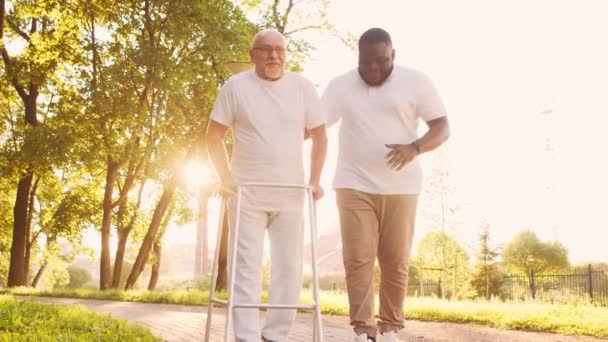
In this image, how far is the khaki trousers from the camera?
209 inches

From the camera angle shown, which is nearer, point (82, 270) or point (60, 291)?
point (60, 291)

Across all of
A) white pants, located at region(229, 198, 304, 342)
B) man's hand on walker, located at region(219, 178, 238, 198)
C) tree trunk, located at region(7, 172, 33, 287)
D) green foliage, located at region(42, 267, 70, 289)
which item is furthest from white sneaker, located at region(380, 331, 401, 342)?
green foliage, located at region(42, 267, 70, 289)

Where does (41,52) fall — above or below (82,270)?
above

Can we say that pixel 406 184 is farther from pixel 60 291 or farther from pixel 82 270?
pixel 82 270

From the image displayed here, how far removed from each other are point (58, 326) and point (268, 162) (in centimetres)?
426

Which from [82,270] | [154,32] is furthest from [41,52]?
[82,270]

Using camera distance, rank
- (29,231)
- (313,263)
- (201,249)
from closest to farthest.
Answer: (313,263), (29,231), (201,249)

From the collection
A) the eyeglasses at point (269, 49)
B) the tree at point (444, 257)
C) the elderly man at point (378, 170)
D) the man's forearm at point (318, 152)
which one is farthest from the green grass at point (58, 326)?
the tree at point (444, 257)

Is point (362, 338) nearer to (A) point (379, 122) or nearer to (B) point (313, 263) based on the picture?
(B) point (313, 263)

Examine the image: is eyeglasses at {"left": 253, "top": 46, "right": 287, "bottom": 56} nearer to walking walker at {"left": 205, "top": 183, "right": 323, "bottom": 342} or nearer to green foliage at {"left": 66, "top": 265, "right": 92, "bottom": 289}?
walking walker at {"left": 205, "top": 183, "right": 323, "bottom": 342}

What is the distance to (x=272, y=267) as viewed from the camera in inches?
204

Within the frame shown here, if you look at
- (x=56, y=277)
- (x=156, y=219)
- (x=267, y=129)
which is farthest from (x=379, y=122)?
(x=56, y=277)

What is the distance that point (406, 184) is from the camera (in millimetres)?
5457

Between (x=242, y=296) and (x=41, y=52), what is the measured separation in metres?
23.4
